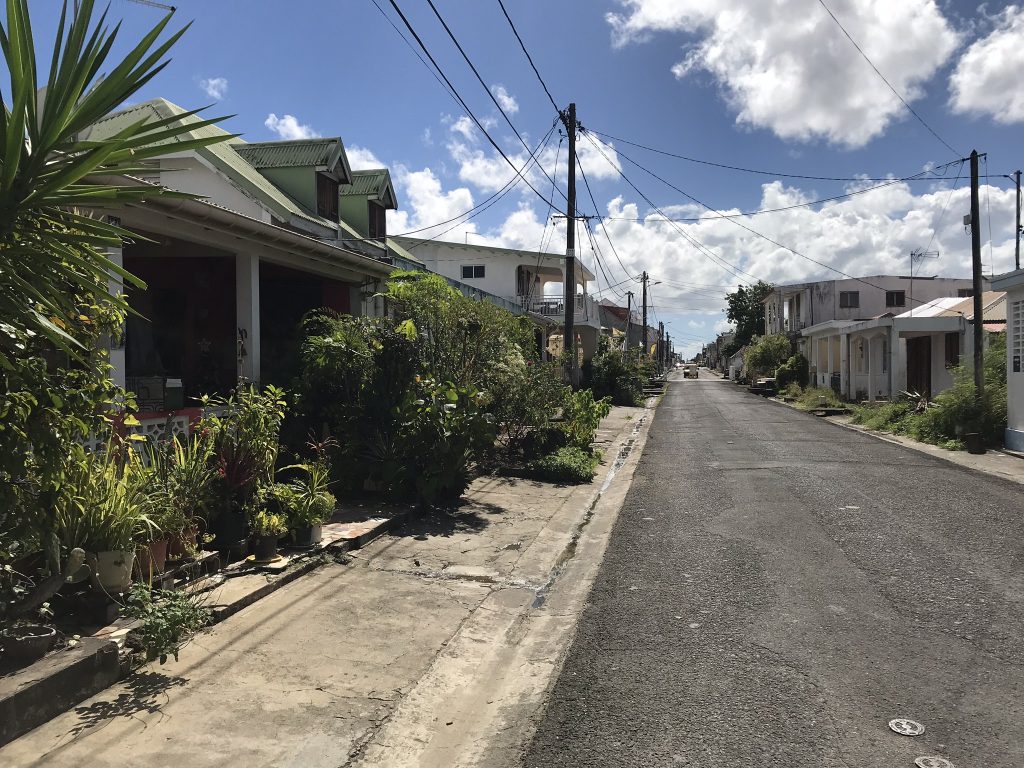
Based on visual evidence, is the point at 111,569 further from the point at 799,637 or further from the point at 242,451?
the point at 799,637

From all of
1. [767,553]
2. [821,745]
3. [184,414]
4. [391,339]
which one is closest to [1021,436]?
[767,553]

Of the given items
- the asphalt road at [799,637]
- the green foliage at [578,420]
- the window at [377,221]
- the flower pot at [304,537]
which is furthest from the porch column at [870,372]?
the flower pot at [304,537]

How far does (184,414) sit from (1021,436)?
51.5 feet

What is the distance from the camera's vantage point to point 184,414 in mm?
7707

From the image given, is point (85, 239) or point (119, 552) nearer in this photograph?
point (85, 239)

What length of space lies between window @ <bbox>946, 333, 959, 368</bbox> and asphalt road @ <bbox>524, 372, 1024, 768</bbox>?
16.4m

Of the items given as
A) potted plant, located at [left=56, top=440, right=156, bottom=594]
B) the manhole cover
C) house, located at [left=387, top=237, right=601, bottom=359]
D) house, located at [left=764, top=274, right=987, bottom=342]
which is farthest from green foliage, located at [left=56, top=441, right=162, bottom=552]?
house, located at [left=764, top=274, right=987, bottom=342]

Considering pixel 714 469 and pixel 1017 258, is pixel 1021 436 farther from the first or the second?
pixel 1017 258

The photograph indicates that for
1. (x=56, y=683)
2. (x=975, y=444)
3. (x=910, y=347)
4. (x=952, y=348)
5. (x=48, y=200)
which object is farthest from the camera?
(x=910, y=347)

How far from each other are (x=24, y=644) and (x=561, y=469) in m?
9.29

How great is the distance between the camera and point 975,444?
15.5m

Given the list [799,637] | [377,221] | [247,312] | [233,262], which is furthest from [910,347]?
[799,637]

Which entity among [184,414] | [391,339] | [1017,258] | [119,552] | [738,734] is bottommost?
[738,734]

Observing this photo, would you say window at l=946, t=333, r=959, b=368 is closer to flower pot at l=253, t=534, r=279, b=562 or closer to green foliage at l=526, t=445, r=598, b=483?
green foliage at l=526, t=445, r=598, b=483
